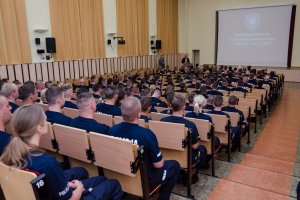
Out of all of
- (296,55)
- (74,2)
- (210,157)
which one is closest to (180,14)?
(296,55)

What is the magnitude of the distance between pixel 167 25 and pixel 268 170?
1344cm

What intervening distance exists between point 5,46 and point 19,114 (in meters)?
7.58

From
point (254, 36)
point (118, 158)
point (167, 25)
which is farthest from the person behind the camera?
point (167, 25)

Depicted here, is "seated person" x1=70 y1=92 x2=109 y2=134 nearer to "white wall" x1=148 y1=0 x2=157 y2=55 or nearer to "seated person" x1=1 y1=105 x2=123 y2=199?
"seated person" x1=1 y1=105 x2=123 y2=199

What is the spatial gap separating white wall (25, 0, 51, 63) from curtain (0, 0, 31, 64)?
22cm

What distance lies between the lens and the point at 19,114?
1.64 metres

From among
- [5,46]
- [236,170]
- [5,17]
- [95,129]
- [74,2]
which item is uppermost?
[74,2]

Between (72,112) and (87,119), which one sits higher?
(87,119)

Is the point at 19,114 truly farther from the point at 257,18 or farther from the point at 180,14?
the point at 180,14

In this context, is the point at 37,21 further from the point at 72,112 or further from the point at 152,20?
the point at 152,20

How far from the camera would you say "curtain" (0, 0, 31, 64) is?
26.1ft

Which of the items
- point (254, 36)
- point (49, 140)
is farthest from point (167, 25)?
point (49, 140)

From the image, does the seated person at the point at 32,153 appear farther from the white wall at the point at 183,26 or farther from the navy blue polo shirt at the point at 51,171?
the white wall at the point at 183,26

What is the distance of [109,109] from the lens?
4.00m
